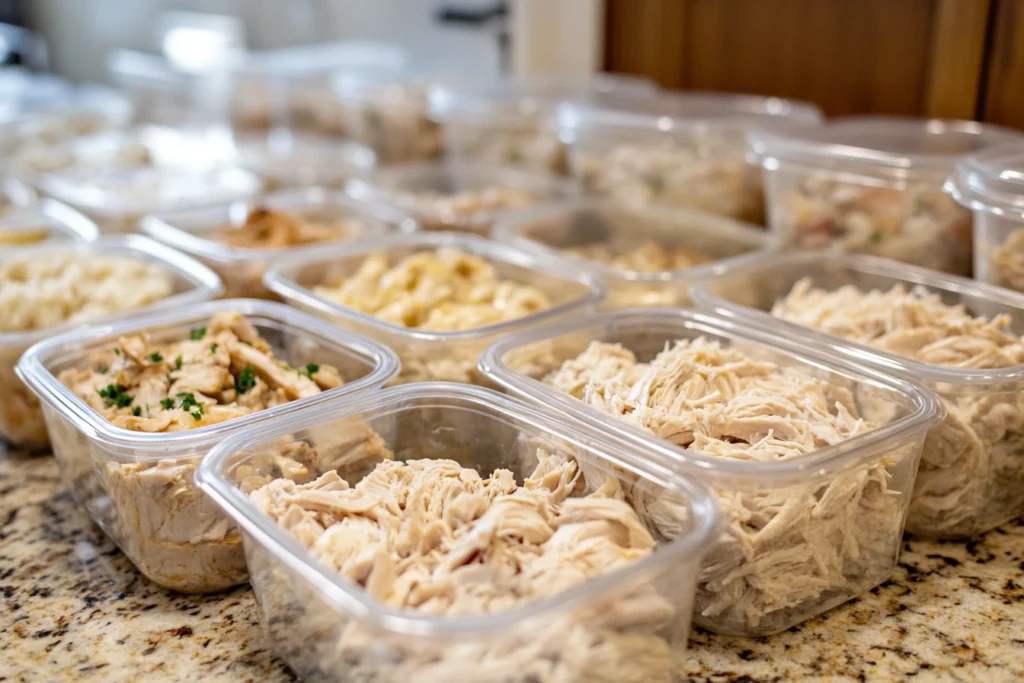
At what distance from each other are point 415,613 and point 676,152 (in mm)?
1404

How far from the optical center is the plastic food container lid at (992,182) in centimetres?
148

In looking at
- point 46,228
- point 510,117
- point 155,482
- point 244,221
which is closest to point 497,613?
point 155,482

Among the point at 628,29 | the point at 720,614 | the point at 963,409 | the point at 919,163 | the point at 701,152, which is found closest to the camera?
the point at 720,614

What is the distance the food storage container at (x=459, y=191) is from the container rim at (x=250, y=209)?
4 centimetres

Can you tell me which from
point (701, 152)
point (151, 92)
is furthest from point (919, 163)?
point (151, 92)

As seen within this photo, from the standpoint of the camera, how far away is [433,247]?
206 cm

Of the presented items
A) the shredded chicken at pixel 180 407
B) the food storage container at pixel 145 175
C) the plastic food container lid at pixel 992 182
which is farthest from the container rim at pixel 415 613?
the food storage container at pixel 145 175

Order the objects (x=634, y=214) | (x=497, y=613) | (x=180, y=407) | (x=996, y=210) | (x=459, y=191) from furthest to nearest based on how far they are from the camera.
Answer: (x=459, y=191), (x=634, y=214), (x=996, y=210), (x=180, y=407), (x=497, y=613)

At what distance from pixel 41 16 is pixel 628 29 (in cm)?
322

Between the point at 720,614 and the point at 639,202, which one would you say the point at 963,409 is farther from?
the point at 639,202

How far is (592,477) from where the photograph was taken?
3.85 feet

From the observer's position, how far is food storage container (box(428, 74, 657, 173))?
7.70 feet

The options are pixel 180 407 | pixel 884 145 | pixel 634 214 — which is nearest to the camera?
pixel 180 407

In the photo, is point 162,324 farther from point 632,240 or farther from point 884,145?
point 884,145
